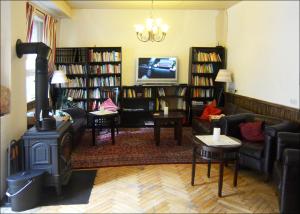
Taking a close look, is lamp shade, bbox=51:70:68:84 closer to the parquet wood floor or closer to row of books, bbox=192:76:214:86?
the parquet wood floor

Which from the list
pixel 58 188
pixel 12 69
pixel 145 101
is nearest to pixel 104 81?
pixel 145 101

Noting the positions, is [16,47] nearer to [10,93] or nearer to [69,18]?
[10,93]

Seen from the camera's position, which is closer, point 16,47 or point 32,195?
point 32,195

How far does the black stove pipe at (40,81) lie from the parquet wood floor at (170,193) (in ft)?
3.07

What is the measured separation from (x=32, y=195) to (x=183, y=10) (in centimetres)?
531

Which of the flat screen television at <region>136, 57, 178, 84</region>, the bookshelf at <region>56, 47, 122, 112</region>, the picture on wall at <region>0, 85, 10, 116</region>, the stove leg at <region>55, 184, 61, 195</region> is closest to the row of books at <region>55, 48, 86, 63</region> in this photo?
the bookshelf at <region>56, 47, 122, 112</region>

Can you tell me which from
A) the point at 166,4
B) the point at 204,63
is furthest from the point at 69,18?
the point at 204,63

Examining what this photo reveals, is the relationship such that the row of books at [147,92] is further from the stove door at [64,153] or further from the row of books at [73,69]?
the stove door at [64,153]

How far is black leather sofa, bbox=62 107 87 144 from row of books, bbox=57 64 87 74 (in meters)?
1.08

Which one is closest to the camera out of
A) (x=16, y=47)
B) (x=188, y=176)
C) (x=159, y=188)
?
(x=16, y=47)

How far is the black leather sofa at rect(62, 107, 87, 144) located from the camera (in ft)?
16.2

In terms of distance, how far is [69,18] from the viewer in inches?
262

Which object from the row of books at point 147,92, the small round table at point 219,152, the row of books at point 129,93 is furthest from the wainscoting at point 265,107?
the row of books at point 129,93

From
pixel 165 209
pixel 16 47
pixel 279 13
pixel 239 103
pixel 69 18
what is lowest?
pixel 165 209
